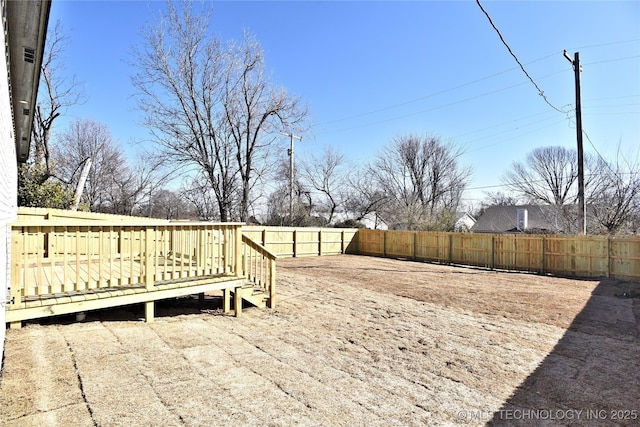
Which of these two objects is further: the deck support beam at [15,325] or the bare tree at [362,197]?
the bare tree at [362,197]

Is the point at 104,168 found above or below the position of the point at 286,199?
above

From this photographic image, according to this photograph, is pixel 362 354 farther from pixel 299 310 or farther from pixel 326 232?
pixel 326 232

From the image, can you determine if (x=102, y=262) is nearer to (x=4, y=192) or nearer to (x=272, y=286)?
(x=4, y=192)

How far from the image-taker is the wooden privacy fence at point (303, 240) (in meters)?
15.0

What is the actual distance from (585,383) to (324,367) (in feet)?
8.44

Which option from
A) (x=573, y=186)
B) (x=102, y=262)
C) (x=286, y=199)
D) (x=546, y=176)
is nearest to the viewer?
(x=102, y=262)

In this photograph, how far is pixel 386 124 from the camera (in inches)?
1074

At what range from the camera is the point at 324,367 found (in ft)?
12.1

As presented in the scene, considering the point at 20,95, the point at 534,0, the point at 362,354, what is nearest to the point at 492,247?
the point at 534,0

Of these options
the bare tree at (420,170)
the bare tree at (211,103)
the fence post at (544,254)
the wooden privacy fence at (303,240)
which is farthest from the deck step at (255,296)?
the bare tree at (420,170)

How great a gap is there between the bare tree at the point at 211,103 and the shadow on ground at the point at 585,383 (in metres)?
15.4

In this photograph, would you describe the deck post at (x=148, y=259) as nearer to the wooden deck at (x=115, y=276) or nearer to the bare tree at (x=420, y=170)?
the wooden deck at (x=115, y=276)

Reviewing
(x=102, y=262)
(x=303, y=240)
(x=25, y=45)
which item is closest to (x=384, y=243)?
(x=303, y=240)

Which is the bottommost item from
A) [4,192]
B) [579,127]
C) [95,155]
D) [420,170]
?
[4,192]
